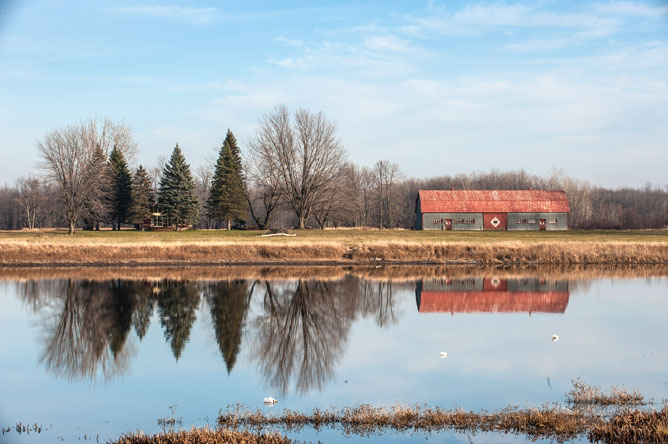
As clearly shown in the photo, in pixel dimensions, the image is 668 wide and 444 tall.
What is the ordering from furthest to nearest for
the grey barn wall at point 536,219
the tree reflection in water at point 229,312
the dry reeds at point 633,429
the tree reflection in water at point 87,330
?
the grey barn wall at point 536,219 < the tree reflection in water at point 229,312 < the tree reflection in water at point 87,330 < the dry reeds at point 633,429

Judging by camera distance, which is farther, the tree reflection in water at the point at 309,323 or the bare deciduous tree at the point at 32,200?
the bare deciduous tree at the point at 32,200

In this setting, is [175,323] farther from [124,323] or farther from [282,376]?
[282,376]

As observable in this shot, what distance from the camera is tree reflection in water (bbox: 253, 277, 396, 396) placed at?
44.5 ft

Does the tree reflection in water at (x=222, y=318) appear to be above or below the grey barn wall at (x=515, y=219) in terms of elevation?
below

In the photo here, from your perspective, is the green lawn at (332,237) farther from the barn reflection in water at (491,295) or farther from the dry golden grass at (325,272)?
the barn reflection in water at (491,295)

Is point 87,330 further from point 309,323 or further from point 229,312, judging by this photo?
point 309,323

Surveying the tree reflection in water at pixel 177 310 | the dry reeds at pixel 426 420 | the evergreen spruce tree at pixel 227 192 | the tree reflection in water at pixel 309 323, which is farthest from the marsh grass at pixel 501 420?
the evergreen spruce tree at pixel 227 192

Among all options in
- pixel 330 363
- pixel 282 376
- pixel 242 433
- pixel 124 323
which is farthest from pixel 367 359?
pixel 124 323

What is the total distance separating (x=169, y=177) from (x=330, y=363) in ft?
184

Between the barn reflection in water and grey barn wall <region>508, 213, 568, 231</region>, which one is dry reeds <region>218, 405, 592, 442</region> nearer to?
the barn reflection in water

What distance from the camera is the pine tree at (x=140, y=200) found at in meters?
64.6

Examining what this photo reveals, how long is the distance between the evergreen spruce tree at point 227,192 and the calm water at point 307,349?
39.5 m

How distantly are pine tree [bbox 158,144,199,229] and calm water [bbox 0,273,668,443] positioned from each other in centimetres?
3832

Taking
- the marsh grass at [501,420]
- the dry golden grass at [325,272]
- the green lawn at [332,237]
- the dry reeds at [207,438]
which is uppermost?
the green lawn at [332,237]
